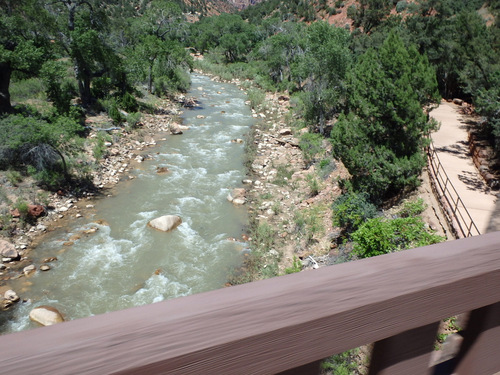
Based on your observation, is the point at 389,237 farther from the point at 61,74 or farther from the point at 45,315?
the point at 61,74

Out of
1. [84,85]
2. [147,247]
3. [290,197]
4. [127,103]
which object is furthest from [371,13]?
[147,247]

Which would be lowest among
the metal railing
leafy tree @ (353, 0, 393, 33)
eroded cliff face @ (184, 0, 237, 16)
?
the metal railing

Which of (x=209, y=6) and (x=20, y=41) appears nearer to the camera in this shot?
(x=20, y=41)

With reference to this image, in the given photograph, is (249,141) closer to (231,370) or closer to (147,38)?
(147,38)

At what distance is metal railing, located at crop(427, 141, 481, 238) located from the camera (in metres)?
9.54

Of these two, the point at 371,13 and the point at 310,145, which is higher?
the point at 371,13

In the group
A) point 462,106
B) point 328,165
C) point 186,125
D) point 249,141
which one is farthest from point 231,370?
point 462,106

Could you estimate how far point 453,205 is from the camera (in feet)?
36.7

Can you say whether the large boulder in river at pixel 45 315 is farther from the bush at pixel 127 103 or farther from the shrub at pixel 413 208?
the bush at pixel 127 103

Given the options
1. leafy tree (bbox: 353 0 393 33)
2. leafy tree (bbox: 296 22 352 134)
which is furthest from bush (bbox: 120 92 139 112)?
leafy tree (bbox: 353 0 393 33)

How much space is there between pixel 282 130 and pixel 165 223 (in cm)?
1189

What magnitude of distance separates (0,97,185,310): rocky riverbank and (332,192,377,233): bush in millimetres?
8267

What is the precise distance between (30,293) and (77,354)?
10085 millimetres

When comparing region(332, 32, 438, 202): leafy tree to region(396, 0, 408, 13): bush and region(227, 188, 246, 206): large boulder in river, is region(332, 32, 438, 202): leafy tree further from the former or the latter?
region(396, 0, 408, 13): bush
